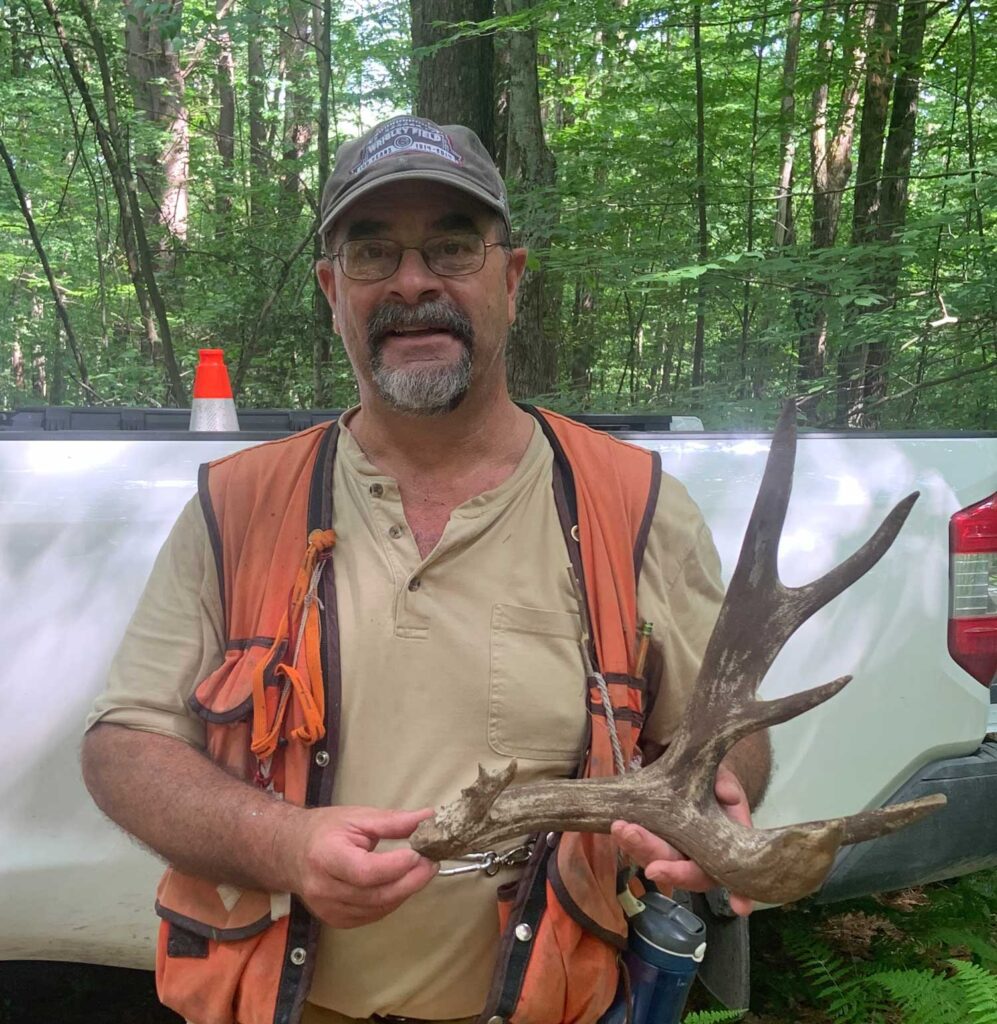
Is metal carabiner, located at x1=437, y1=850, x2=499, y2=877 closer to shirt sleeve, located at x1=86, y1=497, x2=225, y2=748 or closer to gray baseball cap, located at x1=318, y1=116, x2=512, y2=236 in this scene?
shirt sleeve, located at x1=86, y1=497, x2=225, y2=748

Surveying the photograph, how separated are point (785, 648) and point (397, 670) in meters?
1.34

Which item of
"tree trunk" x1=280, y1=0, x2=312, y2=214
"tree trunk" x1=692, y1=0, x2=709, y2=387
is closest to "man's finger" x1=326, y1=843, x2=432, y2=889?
"tree trunk" x1=692, y1=0, x2=709, y2=387

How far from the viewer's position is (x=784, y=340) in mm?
8469

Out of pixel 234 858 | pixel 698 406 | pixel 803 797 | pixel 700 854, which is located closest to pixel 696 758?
pixel 700 854

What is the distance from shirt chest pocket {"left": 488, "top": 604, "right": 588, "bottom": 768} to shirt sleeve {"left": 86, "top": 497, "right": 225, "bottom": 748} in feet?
1.79

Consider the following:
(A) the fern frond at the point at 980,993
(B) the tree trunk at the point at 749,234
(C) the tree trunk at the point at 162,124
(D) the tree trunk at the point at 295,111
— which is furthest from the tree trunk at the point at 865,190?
(C) the tree trunk at the point at 162,124

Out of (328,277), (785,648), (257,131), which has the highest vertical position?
(257,131)

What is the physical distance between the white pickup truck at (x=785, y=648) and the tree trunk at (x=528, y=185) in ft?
15.9

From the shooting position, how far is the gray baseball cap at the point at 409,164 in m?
2.03

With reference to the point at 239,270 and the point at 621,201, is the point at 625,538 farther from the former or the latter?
the point at 239,270

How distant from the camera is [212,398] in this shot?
3756 mm

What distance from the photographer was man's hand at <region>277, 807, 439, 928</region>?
1506mm

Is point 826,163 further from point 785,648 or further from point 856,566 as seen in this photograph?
point 856,566

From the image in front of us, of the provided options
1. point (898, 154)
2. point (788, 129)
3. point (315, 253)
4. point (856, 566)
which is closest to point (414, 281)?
point (856, 566)
